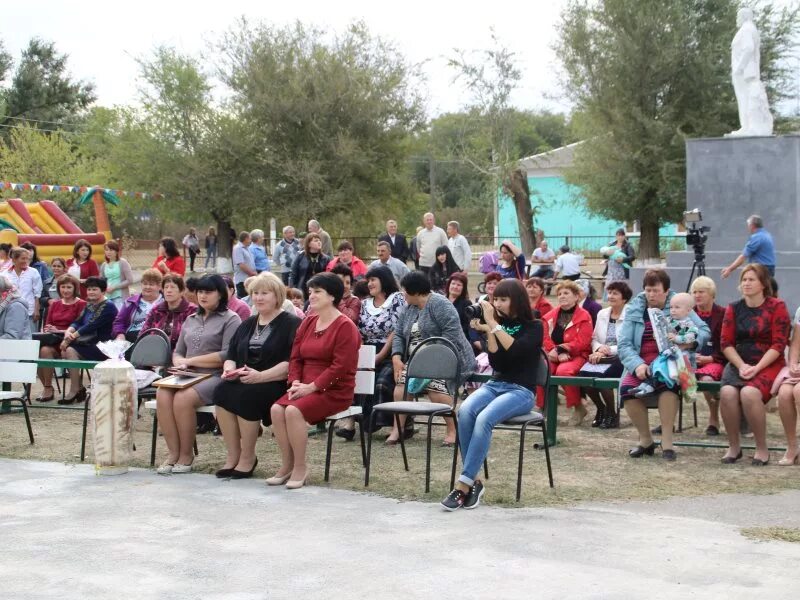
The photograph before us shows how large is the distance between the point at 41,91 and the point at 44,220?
33.6m

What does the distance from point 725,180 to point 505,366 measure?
14.2m

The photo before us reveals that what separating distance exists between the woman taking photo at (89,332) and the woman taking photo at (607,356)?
485cm

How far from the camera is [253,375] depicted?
7.88 m

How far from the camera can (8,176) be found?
45.5m

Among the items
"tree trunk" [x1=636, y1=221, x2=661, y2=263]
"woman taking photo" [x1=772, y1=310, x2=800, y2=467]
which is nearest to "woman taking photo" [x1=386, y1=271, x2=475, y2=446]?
"woman taking photo" [x1=772, y1=310, x2=800, y2=467]

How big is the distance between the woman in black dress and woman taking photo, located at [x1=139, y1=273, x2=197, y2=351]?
177cm

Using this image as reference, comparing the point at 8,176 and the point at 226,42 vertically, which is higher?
the point at 226,42

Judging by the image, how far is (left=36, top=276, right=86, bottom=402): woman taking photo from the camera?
11.6m

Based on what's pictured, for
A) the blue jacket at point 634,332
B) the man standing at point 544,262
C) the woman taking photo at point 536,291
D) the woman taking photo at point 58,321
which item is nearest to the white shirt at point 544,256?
the man standing at point 544,262

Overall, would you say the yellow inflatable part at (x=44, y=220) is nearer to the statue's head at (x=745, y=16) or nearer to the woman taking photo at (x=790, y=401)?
the statue's head at (x=745, y=16)

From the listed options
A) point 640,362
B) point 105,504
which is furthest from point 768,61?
point 105,504

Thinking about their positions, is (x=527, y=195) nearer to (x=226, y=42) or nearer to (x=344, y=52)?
(x=344, y=52)

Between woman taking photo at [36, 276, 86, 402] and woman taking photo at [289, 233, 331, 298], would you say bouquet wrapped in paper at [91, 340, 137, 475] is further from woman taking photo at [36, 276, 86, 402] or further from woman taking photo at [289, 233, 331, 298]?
woman taking photo at [289, 233, 331, 298]

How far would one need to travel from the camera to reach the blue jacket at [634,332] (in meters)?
8.45
